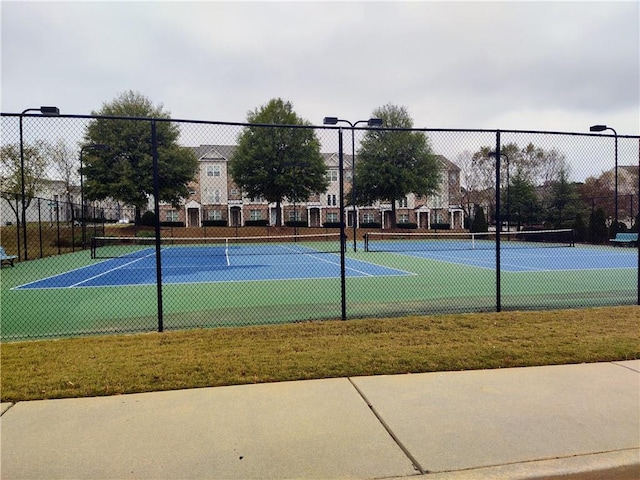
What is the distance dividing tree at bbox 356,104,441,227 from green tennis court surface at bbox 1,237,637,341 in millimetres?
11873

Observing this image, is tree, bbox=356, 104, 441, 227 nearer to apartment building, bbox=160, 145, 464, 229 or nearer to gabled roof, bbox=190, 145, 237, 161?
apartment building, bbox=160, 145, 464, 229

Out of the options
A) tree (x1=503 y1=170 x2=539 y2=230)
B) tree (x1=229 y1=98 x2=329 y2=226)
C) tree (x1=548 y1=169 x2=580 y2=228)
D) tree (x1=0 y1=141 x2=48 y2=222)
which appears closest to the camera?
tree (x1=0 y1=141 x2=48 y2=222)

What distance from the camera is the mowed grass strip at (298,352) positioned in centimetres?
454

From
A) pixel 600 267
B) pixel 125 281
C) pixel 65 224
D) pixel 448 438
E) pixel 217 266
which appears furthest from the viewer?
pixel 65 224

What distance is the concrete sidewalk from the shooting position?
9.99ft

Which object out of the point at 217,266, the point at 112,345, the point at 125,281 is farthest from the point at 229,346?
the point at 217,266

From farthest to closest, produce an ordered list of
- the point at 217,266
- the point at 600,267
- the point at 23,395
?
the point at 217,266, the point at 600,267, the point at 23,395

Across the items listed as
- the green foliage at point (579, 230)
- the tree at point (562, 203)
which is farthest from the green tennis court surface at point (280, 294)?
the tree at point (562, 203)

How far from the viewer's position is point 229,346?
5660 mm

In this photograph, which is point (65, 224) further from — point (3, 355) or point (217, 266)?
point (3, 355)

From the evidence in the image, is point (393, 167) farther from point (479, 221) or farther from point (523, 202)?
point (523, 202)

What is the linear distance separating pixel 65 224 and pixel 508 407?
3264cm

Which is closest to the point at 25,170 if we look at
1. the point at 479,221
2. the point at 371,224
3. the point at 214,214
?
the point at 214,214

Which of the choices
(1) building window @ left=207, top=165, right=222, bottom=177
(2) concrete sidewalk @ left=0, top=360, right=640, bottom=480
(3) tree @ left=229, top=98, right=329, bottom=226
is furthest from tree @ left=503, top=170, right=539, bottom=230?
(2) concrete sidewalk @ left=0, top=360, right=640, bottom=480
